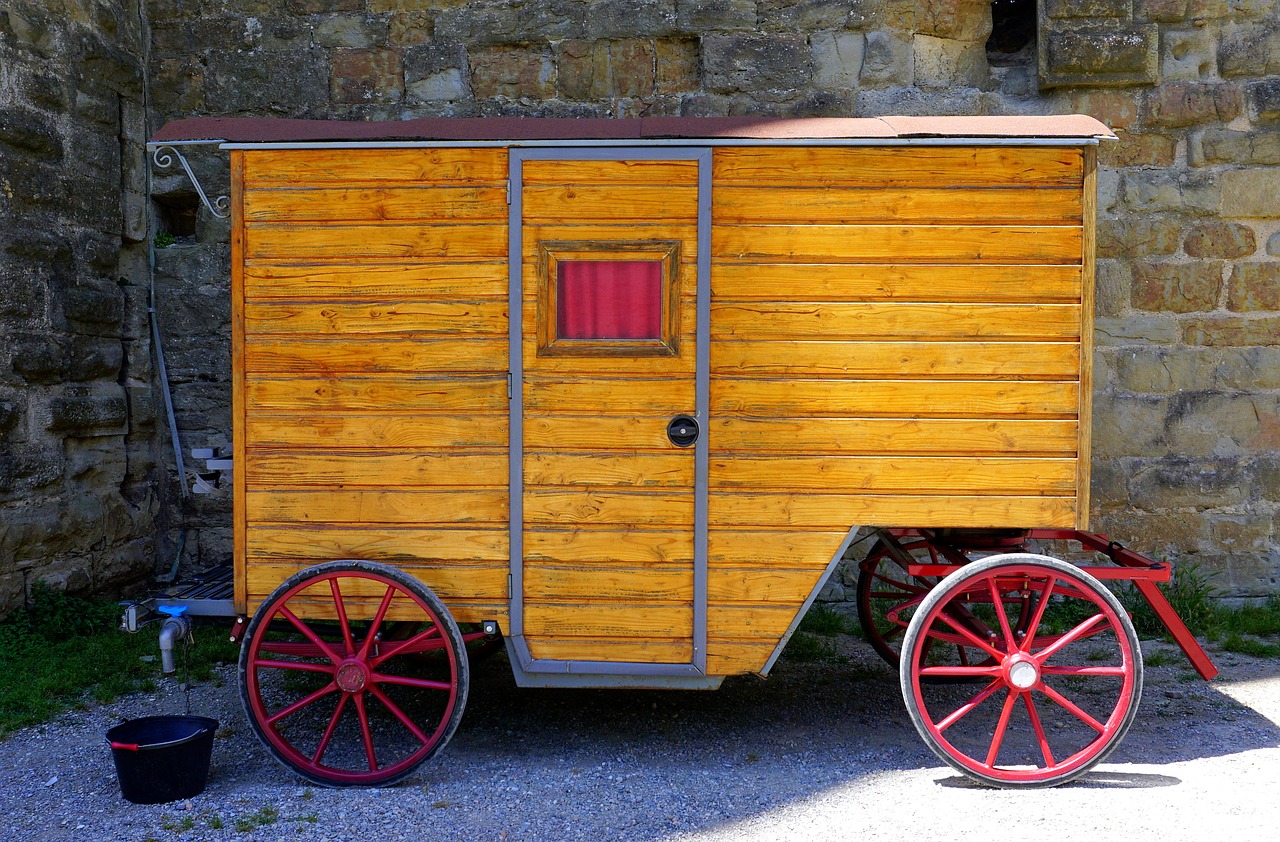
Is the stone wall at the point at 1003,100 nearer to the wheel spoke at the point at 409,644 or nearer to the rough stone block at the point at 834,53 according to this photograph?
the rough stone block at the point at 834,53

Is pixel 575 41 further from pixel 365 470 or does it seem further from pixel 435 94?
pixel 365 470

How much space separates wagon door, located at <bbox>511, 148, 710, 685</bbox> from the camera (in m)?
3.76

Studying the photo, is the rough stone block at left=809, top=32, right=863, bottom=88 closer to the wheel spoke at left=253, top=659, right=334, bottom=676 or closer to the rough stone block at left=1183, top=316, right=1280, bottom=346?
the rough stone block at left=1183, top=316, right=1280, bottom=346

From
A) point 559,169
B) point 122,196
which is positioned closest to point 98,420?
point 122,196

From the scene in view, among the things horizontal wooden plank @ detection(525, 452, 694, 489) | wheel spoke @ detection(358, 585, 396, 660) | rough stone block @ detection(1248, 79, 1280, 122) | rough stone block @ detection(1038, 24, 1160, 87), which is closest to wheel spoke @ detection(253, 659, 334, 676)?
wheel spoke @ detection(358, 585, 396, 660)

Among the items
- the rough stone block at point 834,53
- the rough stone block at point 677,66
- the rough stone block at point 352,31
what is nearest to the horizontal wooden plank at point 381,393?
the rough stone block at point 677,66

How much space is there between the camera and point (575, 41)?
593cm

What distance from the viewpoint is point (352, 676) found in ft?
12.3

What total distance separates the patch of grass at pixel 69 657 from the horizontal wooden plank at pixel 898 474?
3.01 m

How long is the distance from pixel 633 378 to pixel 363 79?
3305 millimetres

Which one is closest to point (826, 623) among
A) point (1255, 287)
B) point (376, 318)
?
point (1255, 287)

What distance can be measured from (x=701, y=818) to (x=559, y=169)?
7.63ft

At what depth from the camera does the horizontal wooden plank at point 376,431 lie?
3.79 metres

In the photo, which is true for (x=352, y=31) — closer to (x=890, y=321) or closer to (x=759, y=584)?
(x=890, y=321)
